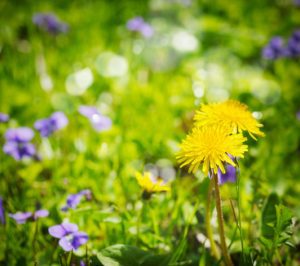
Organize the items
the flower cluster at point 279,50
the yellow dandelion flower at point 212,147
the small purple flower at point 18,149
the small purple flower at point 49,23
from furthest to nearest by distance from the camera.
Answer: the small purple flower at point 49,23 → the flower cluster at point 279,50 → the small purple flower at point 18,149 → the yellow dandelion flower at point 212,147

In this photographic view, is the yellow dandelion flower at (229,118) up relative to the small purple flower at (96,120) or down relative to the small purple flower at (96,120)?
up

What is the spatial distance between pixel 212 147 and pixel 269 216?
33 centimetres

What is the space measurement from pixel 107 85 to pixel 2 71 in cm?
52

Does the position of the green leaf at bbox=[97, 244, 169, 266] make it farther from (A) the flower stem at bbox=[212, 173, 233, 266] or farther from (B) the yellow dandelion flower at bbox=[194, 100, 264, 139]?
(B) the yellow dandelion flower at bbox=[194, 100, 264, 139]

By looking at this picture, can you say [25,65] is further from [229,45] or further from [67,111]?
[229,45]

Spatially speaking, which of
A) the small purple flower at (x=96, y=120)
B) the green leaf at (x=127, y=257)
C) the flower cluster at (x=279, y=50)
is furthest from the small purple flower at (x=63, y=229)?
the flower cluster at (x=279, y=50)

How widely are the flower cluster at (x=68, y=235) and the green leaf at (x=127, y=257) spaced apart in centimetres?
7

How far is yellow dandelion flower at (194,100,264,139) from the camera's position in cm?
79

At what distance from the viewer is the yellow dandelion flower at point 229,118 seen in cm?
79

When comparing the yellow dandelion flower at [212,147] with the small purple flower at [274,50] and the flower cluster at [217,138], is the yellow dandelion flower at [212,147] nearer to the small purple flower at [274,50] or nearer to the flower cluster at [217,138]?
the flower cluster at [217,138]

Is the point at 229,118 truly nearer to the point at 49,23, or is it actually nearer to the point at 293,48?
the point at 293,48

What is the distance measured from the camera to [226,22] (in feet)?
8.27

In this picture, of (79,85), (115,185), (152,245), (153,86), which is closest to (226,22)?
(153,86)

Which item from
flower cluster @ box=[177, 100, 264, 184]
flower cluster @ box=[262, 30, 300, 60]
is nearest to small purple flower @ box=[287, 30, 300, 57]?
flower cluster @ box=[262, 30, 300, 60]
